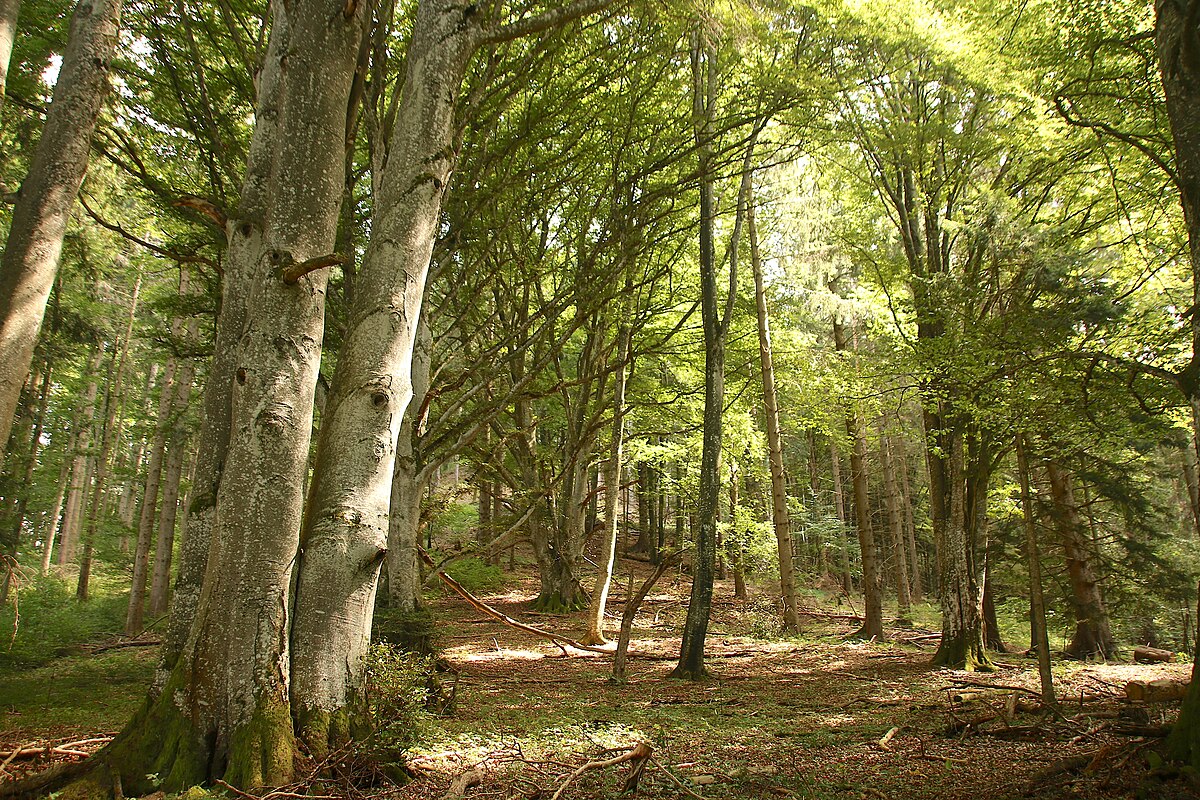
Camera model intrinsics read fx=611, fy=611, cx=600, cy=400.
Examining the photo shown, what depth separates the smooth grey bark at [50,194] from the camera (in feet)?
13.8

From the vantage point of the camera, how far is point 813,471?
27359mm

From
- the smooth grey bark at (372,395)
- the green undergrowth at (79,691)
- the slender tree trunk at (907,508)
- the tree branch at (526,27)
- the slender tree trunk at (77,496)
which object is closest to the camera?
the smooth grey bark at (372,395)

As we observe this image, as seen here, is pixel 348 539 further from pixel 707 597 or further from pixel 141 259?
pixel 141 259

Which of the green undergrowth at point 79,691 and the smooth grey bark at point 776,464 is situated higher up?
the smooth grey bark at point 776,464

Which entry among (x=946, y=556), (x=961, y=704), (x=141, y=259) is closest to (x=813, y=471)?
(x=946, y=556)

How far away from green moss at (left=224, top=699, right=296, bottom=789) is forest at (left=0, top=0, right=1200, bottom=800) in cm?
2

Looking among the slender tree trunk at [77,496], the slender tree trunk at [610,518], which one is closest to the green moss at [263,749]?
the slender tree trunk at [610,518]

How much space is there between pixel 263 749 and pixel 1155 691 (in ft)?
24.0

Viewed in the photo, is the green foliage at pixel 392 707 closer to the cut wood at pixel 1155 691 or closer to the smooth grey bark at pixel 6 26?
the smooth grey bark at pixel 6 26

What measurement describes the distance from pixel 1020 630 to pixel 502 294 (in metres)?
19.1

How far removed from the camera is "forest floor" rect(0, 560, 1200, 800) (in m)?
4.04

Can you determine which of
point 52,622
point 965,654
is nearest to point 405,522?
point 965,654

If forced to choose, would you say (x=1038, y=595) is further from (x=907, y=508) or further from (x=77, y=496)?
(x=77, y=496)

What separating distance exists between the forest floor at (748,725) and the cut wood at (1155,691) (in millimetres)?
98
